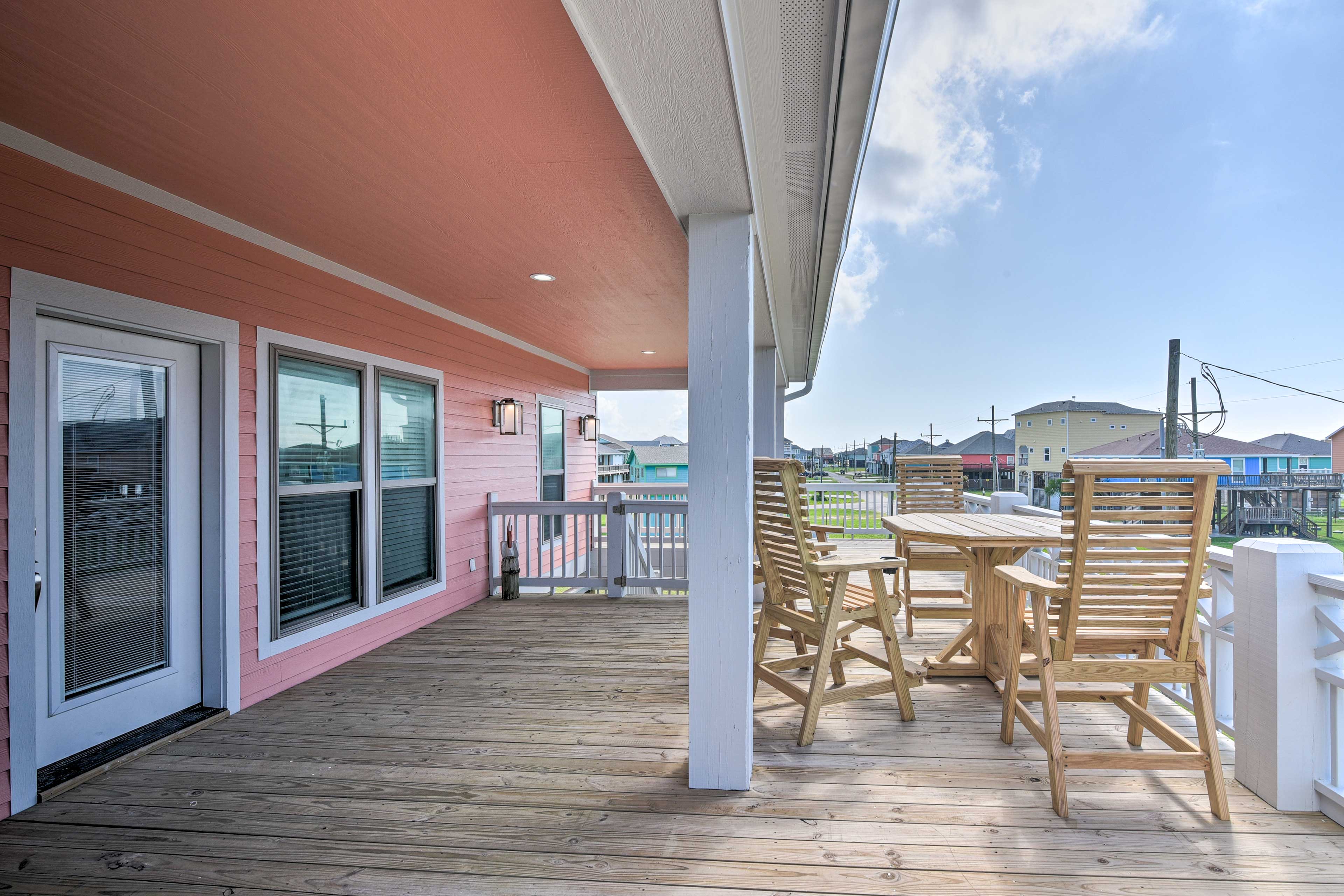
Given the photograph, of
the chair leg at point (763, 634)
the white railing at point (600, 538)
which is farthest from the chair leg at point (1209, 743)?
the white railing at point (600, 538)

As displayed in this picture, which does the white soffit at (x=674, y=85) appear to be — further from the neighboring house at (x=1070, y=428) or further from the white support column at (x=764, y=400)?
the neighboring house at (x=1070, y=428)

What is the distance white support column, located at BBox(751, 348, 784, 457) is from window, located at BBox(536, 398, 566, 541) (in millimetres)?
2845

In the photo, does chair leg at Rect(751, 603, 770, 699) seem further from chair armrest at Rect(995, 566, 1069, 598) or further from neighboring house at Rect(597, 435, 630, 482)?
neighboring house at Rect(597, 435, 630, 482)

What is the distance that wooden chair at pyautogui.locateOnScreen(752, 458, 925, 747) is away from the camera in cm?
268

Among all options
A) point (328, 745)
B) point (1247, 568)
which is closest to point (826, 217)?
point (1247, 568)

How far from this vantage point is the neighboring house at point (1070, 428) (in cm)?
3066

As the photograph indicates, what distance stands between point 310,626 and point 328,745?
119 cm

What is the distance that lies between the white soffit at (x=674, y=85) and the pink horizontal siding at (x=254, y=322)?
205 cm

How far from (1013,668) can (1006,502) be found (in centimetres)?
246

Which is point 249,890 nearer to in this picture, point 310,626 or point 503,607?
point 310,626

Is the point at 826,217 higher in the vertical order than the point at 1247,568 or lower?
higher

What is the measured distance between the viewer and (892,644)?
284 centimetres

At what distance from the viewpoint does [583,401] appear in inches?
340

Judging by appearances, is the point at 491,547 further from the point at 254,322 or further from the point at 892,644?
the point at 892,644
